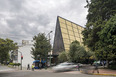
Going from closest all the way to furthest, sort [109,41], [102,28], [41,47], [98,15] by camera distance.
Result: [109,41], [102,28], [98,15], [41,47]

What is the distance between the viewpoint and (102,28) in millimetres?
18906

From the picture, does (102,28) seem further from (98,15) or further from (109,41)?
(109,41)

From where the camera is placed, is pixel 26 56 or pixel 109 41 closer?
pixel 109 41

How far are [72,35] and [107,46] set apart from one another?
30.1 metres

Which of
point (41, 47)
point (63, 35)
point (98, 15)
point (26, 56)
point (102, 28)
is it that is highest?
point (98, 15)

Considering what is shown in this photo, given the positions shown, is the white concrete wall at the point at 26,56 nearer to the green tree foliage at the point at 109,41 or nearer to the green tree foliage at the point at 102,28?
the green tree foliage at the point at 102,28


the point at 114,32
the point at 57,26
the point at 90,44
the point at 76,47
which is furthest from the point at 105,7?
the point at 57,26

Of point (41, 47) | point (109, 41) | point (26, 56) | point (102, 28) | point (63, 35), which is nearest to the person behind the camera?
point (109, 41)

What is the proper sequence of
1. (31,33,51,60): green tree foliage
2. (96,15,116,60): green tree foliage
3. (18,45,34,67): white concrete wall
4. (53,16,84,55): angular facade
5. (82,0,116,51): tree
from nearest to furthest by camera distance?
(96,15,116,60): green tree foliage < (82,0,116,51): tree < (31,33,51,60): green tree foliage < (53,16,84,55): angular facade < (18,45,34,67): white concrete wall

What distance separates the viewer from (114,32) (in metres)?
16.3

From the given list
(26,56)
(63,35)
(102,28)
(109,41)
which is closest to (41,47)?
(63,35)

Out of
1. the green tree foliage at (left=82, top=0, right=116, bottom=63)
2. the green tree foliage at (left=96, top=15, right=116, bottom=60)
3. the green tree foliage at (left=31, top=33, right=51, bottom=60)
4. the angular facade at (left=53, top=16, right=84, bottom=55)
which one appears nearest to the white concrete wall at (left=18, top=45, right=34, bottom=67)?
the angular facade at (left=53, top=16, right=84, bottom=55)

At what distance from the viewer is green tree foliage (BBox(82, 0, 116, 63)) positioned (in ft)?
52.8

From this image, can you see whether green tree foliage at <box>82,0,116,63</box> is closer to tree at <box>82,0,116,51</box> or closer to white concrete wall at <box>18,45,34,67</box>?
Result: tree at <box>82,0,116,51</box>
